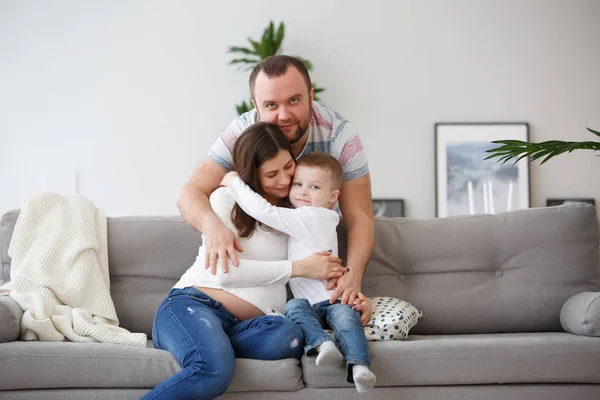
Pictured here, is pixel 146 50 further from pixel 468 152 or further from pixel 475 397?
pixel 475 397

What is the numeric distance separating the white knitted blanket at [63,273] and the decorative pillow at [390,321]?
0.72 m

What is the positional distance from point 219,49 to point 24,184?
5.00 feet

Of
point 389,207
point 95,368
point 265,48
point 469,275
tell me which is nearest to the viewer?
point 95,368

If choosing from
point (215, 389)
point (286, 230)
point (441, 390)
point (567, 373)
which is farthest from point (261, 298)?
point (567, 373)

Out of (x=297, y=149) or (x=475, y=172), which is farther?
(x=475, y=172)

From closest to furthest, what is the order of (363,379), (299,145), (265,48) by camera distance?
(363,379), (299,145), (265,48)

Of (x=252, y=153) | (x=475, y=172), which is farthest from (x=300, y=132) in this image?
(x=475, y=172)

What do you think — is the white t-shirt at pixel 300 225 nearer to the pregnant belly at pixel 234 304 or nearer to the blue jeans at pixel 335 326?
the blue jeans at pixel 335 326

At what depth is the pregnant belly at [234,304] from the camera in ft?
7.54

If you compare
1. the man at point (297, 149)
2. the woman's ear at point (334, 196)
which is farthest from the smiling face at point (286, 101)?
the woman's ear at point (334, 196)

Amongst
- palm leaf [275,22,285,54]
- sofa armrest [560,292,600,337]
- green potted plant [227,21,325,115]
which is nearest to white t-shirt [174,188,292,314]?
sofa armrest [560,292,600,337]

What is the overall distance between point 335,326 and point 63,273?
39.6 inches

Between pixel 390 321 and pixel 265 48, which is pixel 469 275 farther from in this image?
pixel 265 48

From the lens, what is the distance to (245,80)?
481cm
